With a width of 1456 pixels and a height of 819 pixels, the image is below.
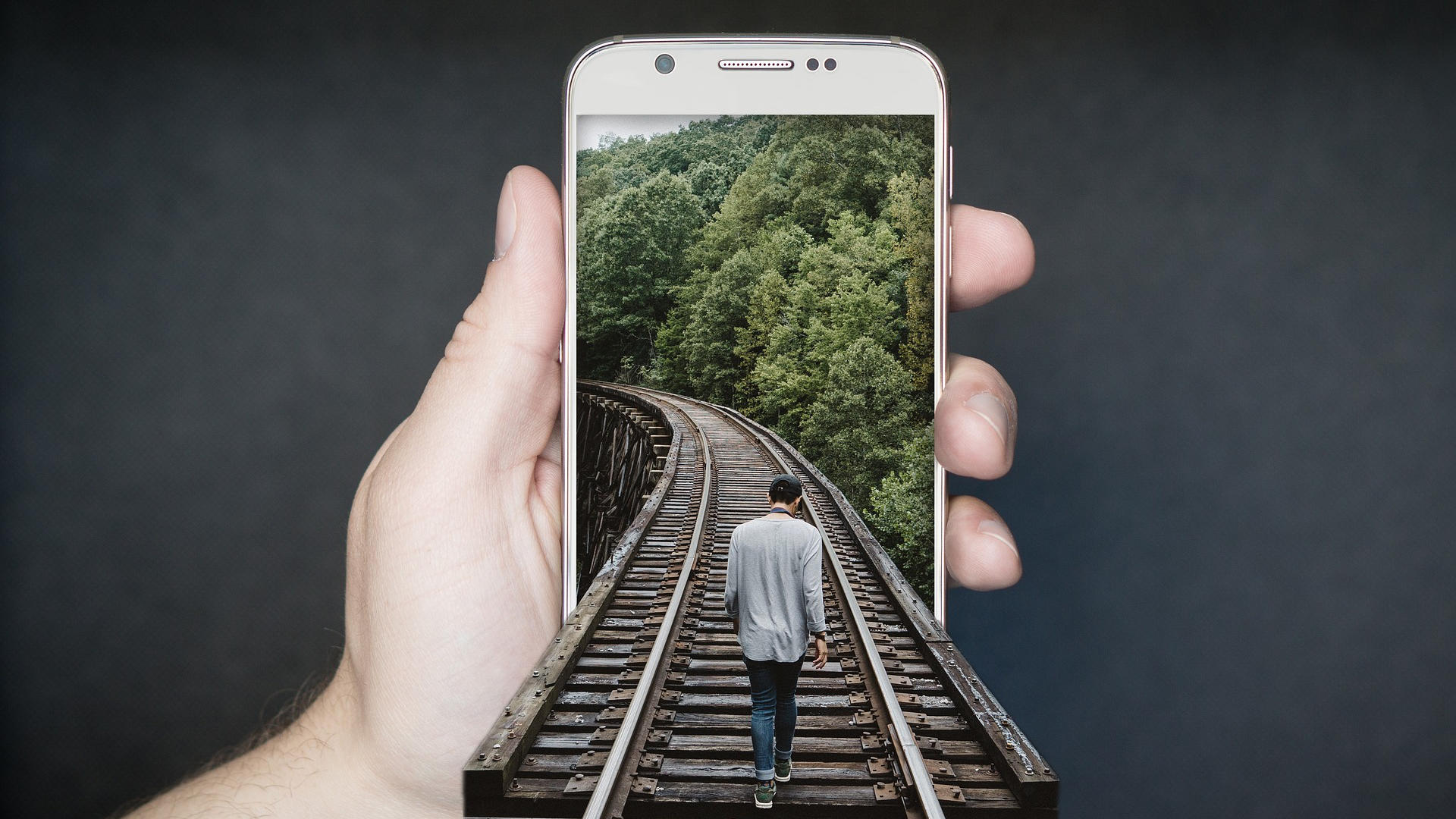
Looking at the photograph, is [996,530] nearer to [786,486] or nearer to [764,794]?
[786,486]

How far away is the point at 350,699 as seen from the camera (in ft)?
9.22

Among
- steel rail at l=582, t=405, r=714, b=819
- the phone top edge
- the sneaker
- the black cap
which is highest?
the phone top edge

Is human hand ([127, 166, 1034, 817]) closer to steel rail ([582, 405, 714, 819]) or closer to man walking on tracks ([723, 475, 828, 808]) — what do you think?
steel rail ([582, 405, 714, 819])

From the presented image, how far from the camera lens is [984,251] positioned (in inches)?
106

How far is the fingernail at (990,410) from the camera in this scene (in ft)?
7.78

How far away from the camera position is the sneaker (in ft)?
6.14

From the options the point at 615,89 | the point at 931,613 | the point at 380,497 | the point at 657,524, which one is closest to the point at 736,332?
the point at 615,89

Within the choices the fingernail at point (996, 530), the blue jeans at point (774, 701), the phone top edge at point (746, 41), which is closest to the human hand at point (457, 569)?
the fingernail at point (996, 530)

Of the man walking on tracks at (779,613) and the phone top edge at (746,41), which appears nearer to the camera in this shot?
the man walking on tracks at (779,613)

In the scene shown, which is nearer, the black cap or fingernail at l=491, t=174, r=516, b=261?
the black cap

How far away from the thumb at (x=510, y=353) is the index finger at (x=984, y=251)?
4.32 ft

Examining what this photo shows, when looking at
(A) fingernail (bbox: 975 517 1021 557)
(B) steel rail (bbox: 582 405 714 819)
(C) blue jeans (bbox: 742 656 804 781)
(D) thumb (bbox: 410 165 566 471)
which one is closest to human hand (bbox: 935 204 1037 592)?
(A) fingernail (bbox: 975 517 1021 557)

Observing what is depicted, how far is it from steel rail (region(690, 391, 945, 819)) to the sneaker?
326mm

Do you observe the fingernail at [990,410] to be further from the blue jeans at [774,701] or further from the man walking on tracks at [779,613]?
the blue jeans at [774,701]
